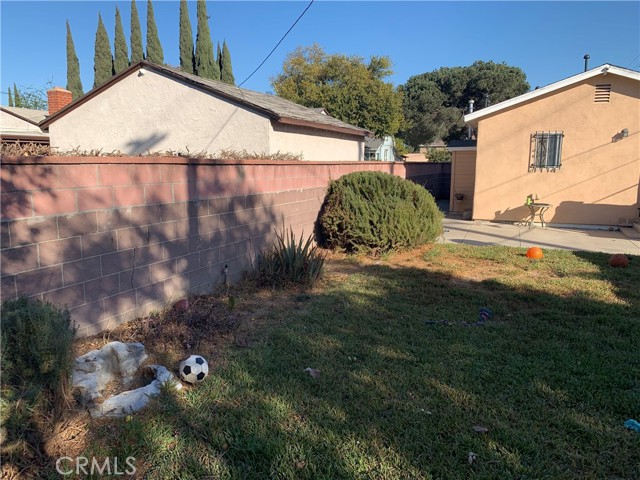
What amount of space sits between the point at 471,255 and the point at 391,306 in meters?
3.74

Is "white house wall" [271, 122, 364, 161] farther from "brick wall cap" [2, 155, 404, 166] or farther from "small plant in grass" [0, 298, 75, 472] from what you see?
"small plant in grass" [0, 298, 75, 472]

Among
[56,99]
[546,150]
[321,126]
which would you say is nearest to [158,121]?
[321,126]

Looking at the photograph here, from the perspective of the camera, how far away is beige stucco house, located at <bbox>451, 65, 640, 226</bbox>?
11.6 m

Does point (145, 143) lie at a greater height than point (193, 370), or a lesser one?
greater

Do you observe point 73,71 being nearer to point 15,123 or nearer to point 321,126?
point 15,123

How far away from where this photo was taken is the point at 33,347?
2535 millimetres

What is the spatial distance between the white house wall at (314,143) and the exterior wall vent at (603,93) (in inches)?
307

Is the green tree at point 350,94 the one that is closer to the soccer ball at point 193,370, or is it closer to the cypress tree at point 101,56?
the cypress tree at point 101,56

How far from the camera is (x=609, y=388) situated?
3.45 metres

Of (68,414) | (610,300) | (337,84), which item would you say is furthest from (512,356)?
(337,84)

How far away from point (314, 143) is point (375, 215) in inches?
263

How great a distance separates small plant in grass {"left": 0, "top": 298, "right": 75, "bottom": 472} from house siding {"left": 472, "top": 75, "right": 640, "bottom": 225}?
12505mm

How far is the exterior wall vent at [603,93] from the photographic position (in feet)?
38.3

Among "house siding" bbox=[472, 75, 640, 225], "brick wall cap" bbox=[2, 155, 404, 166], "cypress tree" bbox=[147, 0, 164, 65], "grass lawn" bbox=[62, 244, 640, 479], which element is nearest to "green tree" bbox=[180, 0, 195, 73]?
"cypress tree" bbox=[147, 0, 164, 65]
